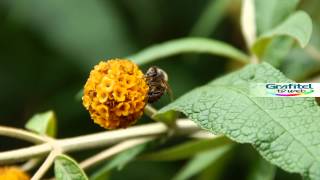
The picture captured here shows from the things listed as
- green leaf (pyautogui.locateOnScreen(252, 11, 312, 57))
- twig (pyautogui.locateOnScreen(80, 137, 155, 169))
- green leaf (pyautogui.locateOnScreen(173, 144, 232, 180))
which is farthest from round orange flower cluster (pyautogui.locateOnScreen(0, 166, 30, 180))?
green leaf (pyautogui.locateOnScreen(252, 11, 312, 57))

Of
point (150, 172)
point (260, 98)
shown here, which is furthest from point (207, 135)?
point (150, 172)

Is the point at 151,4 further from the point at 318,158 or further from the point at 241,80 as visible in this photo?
the point at 318,158

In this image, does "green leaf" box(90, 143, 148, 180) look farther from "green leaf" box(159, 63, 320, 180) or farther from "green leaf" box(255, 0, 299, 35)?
"green leaf" box(255, 0, 299, 35)

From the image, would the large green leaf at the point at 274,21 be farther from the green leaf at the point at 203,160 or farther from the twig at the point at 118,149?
the twig at the point at 118,149

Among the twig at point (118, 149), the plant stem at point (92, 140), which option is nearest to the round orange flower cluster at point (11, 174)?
the plant stem at point (92, 140)

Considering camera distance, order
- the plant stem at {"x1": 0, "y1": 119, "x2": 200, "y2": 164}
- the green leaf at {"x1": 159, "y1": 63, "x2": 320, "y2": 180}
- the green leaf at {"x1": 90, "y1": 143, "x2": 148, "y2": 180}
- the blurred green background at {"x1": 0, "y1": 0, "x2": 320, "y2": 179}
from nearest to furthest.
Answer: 1. the green leaf at {"x1": 159, "y1": 63, "x2": 320, "y2": 180}
2. the plant stem at {"x1": 0, "y1": 119, "x2": 200, "y2": 164}
3. the green leaf at {"x1": 90, "y1": 143, "x2": 148, "y2": 180}
4. the blurred green background at {"x1": 0, "y1": 0, "x2": 320, "y2": 179}

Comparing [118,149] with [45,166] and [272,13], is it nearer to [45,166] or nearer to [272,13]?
[45,166]
